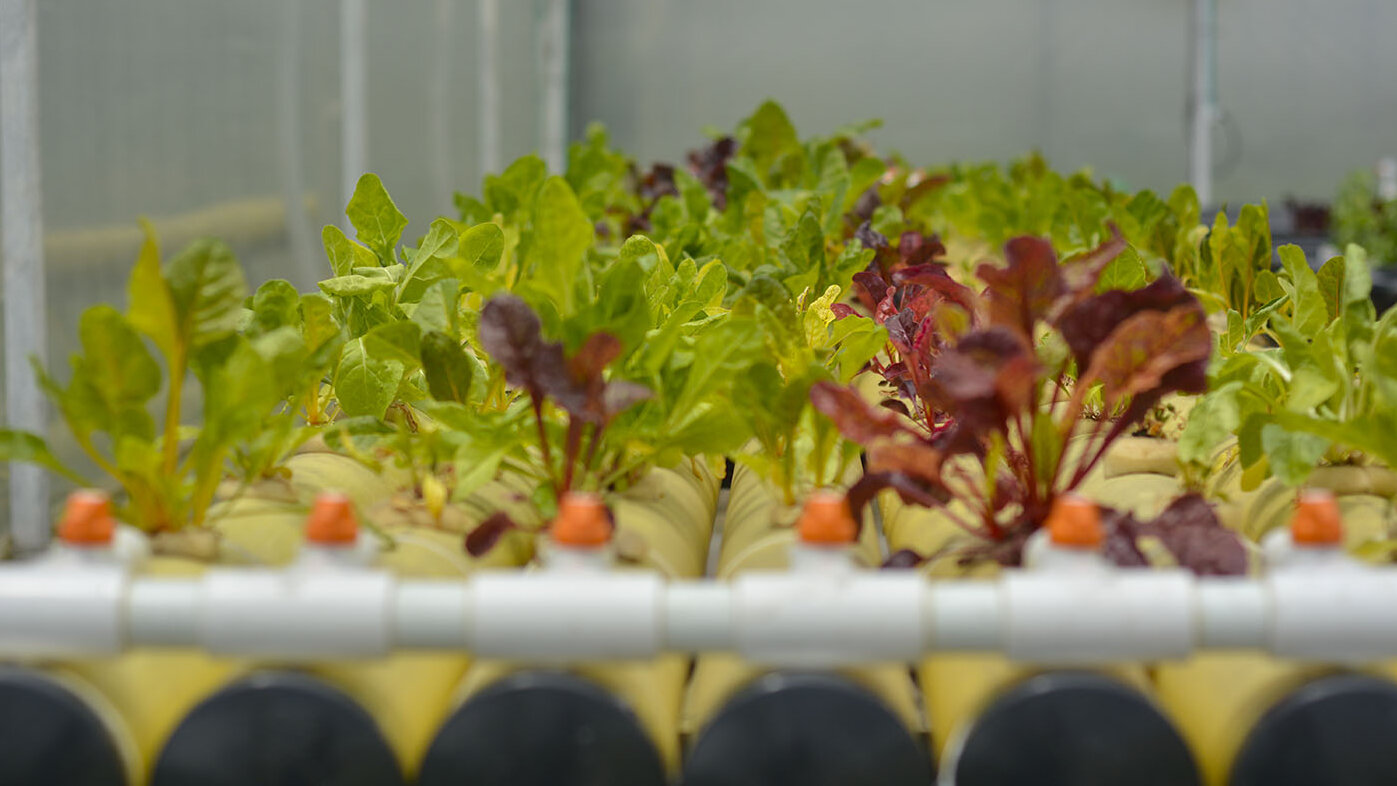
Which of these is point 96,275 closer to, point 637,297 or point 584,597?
point 637,297

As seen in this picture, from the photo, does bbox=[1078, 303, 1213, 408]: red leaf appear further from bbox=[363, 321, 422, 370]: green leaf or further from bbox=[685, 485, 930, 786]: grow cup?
bbox=[363, 321, 422, 370]: green leaf

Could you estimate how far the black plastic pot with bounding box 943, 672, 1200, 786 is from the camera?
2.23 ft

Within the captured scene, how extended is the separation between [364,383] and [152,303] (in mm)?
319

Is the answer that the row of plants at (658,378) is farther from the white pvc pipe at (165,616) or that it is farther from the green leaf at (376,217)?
the white pvc pipe at (165,616)

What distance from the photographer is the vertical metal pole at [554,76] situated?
7285 mm

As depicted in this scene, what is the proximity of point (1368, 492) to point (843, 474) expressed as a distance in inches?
15.2

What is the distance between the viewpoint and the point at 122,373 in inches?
33.0

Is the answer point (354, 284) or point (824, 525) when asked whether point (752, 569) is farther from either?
point (354, 284)

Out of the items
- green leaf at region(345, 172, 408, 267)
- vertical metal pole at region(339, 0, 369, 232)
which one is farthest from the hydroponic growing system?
vertical metal pole at region(339, 0, 369, 232)

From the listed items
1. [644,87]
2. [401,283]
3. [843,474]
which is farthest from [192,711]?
[644,87]

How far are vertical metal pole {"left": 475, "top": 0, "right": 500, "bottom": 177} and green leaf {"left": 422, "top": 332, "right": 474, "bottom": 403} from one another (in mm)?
4764

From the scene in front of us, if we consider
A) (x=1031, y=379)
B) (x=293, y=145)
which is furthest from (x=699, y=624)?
(x=293, y=145)

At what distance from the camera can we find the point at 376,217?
1.36m

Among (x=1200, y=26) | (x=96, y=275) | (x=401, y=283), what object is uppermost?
(x=1200, y=26)
